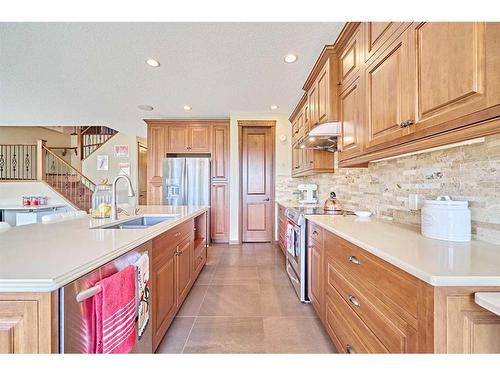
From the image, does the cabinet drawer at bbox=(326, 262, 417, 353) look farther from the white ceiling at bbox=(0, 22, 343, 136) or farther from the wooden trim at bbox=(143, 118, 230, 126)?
the wooden trim at bbox=(143, 118, 230, 126)

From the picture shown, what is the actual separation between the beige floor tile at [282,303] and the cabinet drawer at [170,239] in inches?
39.6

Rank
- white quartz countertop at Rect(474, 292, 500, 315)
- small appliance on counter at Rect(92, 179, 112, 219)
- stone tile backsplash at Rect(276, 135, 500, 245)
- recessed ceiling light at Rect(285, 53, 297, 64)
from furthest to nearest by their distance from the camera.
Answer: recessed ceiling light at Rect(285, 53, 297, 64)
small appliance on counter at Rect(92, 179, 112, 219)
stone tile backsplash at Rect(276, 135, 500, 245)
white quartz countertop at Rect(474, 292, 500, 315)

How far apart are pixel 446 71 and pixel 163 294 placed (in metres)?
2.02

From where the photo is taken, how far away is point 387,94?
55.1 inches

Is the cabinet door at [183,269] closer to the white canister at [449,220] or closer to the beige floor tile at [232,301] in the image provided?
the beige floor tile at [232,301]

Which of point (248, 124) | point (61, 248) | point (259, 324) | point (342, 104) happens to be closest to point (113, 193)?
point (61, 248)

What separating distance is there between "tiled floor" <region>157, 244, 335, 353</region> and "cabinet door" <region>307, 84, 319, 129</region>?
6.32 feet

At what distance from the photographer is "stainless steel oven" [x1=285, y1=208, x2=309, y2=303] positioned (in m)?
2.23

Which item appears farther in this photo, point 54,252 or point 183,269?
point 183,269

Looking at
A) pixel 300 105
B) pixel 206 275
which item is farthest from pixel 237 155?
pixel 206 275

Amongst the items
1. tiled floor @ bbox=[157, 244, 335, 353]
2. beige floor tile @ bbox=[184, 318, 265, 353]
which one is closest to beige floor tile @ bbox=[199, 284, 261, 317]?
tiled floor @ bbox=[157, 244, 335, 353]

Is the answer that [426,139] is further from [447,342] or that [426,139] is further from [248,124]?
[248,124]

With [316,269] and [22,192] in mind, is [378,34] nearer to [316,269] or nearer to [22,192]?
[316,269]
